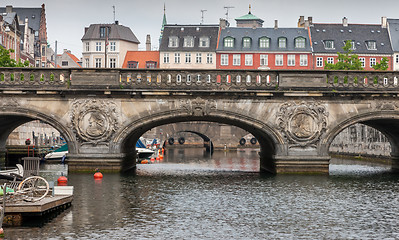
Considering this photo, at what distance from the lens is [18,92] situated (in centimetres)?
4047

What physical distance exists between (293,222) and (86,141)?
63.5 ft

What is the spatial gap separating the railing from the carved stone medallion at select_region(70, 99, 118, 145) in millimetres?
1108

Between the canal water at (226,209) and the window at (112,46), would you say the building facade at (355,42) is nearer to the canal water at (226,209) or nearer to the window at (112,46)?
the window at (112,46)

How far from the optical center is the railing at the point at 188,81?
1614 inches

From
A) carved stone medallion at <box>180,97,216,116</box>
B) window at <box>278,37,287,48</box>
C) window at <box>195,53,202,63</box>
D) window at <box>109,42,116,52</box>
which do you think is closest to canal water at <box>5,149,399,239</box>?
carved stone medallion at <box>180,97,216,116</box>

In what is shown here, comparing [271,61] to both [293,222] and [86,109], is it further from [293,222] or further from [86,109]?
[293,222]

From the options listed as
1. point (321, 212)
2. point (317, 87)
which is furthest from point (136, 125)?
point (321, 212)

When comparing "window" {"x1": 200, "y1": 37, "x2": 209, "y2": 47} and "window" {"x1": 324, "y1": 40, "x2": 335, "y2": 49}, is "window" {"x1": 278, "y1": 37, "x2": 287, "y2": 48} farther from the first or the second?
"window" {"x1": 200, "y1": 37, "x2": 209, "y2": 47}

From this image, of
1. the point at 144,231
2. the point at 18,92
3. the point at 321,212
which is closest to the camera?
the point at 144,231

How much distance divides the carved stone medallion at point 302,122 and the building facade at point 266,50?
71.4m

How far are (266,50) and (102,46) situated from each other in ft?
102

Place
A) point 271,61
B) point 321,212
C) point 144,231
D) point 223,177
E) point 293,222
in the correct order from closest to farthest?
point 144,231, point 293,222, point 321,212, point 223,177, point 271,61

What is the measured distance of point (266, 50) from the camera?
4439 inches

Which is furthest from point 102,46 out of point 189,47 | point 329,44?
point 329,44
